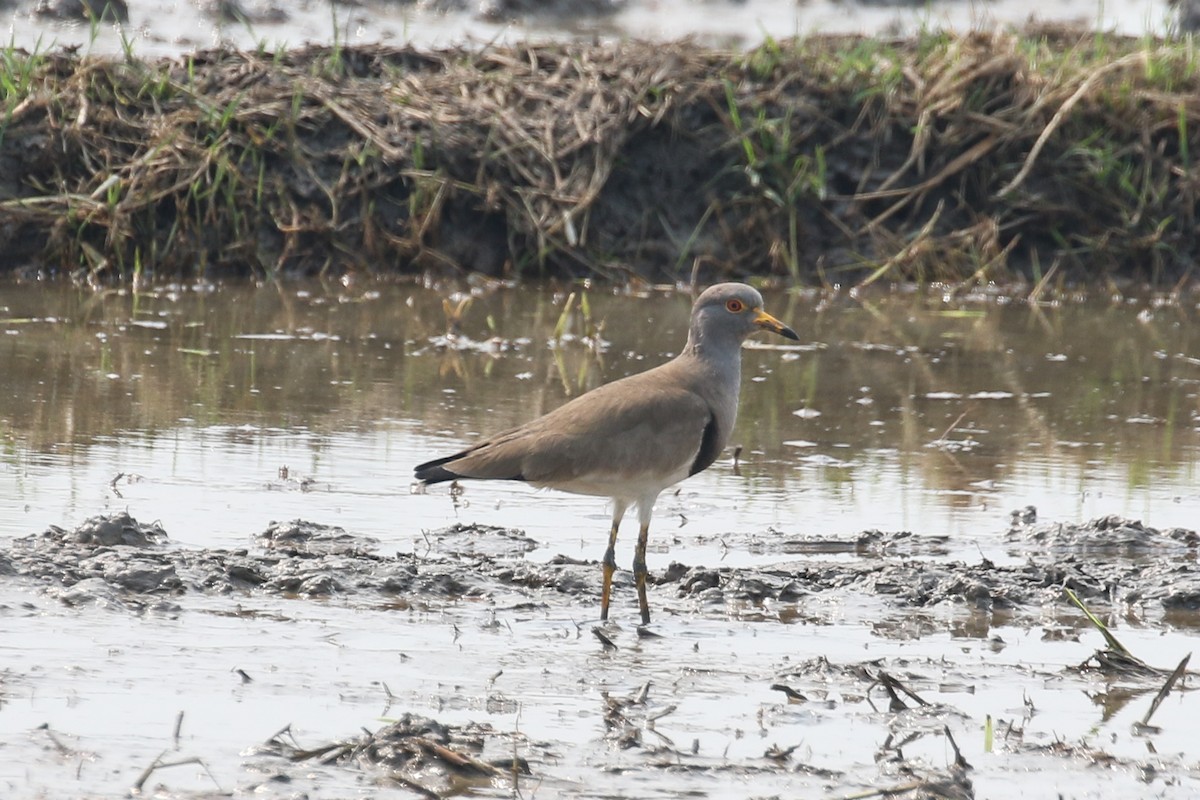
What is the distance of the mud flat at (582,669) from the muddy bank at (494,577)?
0.01m

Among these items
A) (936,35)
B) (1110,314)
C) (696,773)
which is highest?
(936,35)

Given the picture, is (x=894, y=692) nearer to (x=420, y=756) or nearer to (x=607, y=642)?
(x=607, y=642)

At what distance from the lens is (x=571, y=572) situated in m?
5.68

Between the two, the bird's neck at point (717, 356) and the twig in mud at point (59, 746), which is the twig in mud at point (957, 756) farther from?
the bird's neck at point (717, 356)

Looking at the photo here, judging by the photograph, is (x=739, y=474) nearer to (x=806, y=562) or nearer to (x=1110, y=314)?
(x=806, y=562)

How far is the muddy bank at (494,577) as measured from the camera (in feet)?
17.3

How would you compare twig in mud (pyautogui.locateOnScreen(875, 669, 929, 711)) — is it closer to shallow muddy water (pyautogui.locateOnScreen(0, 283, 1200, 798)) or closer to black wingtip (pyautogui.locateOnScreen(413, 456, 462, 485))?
shallow muddy water (pyautogui.locateOnScreen(0, 283, 1200, 798))

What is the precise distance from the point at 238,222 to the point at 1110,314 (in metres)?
5.53

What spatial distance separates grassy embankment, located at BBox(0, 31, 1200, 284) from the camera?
37.1 ft

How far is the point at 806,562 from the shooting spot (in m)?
5.88

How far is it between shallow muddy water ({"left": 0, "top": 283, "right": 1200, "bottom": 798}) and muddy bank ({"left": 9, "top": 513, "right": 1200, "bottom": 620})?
0.05 feet

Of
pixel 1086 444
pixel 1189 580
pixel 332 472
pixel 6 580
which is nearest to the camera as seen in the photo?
pixel 6 580

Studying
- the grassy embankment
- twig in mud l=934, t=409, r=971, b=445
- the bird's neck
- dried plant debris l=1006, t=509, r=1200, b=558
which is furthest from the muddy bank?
the grassy embankment

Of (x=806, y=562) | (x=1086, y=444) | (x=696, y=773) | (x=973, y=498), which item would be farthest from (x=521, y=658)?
(x=1086, y=444)
